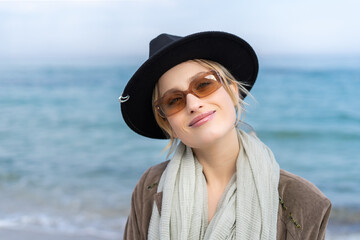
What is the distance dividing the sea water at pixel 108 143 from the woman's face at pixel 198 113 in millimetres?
649

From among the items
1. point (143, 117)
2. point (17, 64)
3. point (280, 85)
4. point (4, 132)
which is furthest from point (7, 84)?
point (143, 117)

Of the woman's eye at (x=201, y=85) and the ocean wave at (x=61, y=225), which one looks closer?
the woman's eye at (x=201, y=85)

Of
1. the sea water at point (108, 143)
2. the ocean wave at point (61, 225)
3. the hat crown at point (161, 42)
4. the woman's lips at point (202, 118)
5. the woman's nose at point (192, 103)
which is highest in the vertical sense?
the hat crown at point (161, 42)

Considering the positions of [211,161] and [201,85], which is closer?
[201,85]

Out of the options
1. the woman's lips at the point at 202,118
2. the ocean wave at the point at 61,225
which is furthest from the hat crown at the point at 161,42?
the ocean wave at the point at 61,225

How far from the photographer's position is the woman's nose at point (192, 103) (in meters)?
2.02

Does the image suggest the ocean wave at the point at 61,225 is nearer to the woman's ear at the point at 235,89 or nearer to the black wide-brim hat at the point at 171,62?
the black wide-brim hat at the point at 171,62

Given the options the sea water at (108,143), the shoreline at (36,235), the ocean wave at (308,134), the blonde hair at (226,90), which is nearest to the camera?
the blonde hair at (226,90)

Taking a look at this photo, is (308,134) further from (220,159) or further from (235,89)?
(220,159)

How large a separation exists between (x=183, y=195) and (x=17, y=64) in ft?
88.5

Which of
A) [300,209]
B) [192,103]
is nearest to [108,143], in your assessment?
[192,103]

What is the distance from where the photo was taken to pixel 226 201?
2.10m

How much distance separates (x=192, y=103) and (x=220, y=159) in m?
0.37

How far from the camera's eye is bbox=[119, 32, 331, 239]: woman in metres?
2.02
